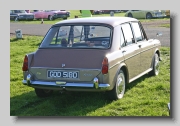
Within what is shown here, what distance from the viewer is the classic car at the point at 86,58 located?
6473 millimetres

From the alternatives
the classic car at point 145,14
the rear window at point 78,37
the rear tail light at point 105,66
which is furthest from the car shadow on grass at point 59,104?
the classic car at point 145,14

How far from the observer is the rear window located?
6.81 metres

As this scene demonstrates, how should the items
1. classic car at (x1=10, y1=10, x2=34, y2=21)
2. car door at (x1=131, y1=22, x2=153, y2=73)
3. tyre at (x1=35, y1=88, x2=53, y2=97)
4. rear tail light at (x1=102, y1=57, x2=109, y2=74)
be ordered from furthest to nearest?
car door at (x1=131, y1=22, x2=153, y2=73)
tyre at (x1=35, y1=88, x2=53, y2=97)
classic car at (x1=10, y1=10, x2=34, y2=21)
rear tail light at (x1=102, y1=57, x2=109, y2=74)

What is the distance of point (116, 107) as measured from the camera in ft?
22.0

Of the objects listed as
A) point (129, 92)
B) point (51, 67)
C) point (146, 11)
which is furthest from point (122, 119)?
point (146, 11)

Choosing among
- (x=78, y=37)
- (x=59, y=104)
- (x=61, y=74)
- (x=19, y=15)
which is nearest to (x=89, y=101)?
(x=59, y=104)

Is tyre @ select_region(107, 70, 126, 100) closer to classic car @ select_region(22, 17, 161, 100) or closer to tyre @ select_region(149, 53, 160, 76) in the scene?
classic car @ select_region(22, 17, 161, 100)

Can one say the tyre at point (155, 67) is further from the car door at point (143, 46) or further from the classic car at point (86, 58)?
the classic car at point (86, 58)

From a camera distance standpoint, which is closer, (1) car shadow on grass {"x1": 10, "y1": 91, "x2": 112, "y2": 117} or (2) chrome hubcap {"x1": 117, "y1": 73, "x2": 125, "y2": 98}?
(1) car shadow on grass {"x1": 10, "y1": 91, "x2": 112, "y2": 117}

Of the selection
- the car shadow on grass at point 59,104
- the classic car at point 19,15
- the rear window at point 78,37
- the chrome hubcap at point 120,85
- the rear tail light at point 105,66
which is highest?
the classic car at point 19,15

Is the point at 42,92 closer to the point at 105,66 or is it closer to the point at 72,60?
the point at 72,60

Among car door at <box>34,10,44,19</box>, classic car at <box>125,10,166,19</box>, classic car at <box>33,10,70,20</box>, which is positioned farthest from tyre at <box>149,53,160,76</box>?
car door at <box>34,10,44,19</box>

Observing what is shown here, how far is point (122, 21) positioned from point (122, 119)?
166cm

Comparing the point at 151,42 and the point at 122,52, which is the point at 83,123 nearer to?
the point at 122,52
